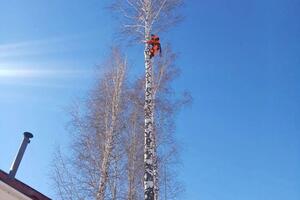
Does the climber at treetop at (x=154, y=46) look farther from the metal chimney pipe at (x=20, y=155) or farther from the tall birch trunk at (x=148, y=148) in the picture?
the metal chimney pipe at (x=20, y=155)

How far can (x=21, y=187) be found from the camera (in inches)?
226

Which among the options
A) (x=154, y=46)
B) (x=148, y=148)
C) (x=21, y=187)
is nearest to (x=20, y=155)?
(x=21, y=187)

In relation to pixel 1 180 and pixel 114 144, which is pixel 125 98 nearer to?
pixel 114 144

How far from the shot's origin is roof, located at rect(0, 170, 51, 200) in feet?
18.5

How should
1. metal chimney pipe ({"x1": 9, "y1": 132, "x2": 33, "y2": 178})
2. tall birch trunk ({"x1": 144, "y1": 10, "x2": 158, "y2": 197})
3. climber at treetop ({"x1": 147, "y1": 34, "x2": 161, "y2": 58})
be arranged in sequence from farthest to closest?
climber at treetop ({"x1": 147, "y1": 34, "x2": 161, "y2": 58})
tall birch trunk ({"x1": 144, "y1": 10, "x2": 158, "y2": 197})
metal chimney pipe ({"x1": 9, "y1": 132, "x2": 33, "y2": 178})

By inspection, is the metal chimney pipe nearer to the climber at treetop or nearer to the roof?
the roof

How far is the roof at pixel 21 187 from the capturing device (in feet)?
18.5

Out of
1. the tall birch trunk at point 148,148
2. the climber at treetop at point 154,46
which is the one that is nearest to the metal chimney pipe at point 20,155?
the tall birch trunk at point 148,148

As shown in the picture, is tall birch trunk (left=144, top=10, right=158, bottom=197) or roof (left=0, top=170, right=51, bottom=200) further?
tall birch trunk (left=144, top=10, right=158, bottom=197)

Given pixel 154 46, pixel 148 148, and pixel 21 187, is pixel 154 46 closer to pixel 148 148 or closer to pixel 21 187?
pixel 148 148

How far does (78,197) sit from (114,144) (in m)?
1.54

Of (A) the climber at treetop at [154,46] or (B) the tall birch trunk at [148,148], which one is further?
(A) the climber at treetop at [154,46]

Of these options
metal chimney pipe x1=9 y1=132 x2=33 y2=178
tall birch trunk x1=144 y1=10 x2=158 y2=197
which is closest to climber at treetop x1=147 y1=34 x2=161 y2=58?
tall birch trunk x1=144 y1=10 x2=158 y2=197

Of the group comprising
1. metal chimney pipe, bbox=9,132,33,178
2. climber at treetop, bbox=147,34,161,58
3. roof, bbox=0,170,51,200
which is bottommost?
roof, bbox=0,170,51,200
